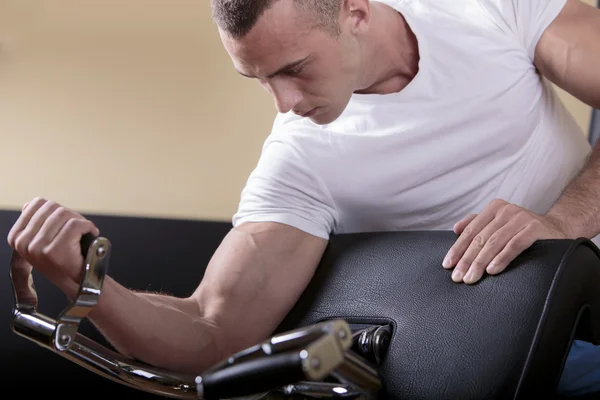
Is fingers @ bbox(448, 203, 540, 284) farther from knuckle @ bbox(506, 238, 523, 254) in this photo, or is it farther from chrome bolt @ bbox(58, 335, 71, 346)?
chrome bolt @ bbox(58, 335, 71, 346)

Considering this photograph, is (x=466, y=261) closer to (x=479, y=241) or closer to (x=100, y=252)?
(x=479, y=241)

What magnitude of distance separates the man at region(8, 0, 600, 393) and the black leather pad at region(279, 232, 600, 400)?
13 centimetres

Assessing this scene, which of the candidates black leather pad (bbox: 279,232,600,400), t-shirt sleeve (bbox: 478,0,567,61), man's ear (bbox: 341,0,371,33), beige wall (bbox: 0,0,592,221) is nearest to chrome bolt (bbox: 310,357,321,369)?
black leather pad (bbox: 279,232,600,400)

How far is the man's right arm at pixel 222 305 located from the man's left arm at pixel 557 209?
0.29 metres

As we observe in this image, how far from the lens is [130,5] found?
Answer: 6.66 feet

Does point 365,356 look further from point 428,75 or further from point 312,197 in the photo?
point 428,75

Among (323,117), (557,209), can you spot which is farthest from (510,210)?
(323,117)

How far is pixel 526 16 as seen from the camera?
1.29 meters

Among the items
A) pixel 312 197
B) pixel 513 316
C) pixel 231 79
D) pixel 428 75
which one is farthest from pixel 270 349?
pixel 231 79

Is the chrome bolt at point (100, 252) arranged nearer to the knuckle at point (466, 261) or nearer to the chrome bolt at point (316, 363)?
the chrome bolt at point (316, 363)

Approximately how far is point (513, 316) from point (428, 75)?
57 cm

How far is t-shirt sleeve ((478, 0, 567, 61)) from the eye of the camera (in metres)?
1.28

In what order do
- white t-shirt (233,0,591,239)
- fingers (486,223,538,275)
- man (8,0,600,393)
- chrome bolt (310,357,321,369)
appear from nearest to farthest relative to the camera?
chrome bolt (310,357,321,369), fingers (486,223,538,275), man (8,0,600,393), white t-shirt (233,0,591,239)

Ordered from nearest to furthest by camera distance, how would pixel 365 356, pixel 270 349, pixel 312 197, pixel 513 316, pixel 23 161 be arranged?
1. pixel 270 349
2. pixel 513 316
3. pixel 365 356
4. pixel 312 197
5. pixel 23 161
